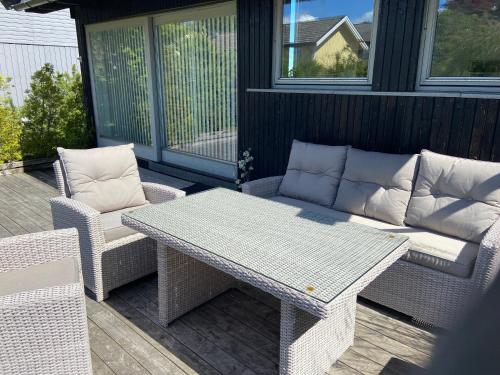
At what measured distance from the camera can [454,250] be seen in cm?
239

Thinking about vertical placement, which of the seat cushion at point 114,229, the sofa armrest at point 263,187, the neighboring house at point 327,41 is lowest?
the seat cushion at point 114,229

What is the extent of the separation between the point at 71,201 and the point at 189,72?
10.2ft

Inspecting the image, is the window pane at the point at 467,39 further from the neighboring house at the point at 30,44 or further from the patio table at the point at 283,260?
the neighboring house at the point at 30,44

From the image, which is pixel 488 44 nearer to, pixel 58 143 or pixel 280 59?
pixel 280 59

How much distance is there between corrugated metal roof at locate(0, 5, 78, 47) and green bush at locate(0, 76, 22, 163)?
4693mm

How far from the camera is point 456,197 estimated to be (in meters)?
2.60

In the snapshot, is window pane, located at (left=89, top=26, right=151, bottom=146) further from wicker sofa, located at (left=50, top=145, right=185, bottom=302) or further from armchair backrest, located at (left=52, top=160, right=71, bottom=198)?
armchair backrest, located at (left=52, top=160, right=71, bottom=198)

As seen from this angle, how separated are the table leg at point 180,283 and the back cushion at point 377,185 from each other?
1.22m

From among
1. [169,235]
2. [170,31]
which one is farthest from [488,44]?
[170,31]

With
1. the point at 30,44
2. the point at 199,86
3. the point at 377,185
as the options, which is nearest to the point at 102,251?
the point at 377,185

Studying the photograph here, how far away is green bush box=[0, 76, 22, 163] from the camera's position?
613cm

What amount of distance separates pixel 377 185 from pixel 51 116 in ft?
19.7

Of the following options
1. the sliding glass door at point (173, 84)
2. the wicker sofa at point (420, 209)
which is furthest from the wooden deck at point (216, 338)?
the sliding glass door at point (173, 84)

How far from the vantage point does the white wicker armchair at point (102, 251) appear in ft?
8.53
